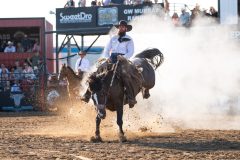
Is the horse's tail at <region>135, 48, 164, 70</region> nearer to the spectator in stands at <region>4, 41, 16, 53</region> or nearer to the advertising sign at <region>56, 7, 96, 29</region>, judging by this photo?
the advertising sign at <region>56, 7, 96, 29</region>

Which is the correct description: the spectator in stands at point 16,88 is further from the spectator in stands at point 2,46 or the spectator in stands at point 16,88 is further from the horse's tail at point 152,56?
the horse's tail at point 152,56

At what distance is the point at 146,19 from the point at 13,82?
7.99 m

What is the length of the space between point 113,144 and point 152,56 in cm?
407

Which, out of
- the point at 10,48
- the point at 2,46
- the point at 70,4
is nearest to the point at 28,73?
the point at 10,48

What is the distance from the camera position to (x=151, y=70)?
14.3 meters

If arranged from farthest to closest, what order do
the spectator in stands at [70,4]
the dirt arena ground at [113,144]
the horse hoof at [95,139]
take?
the spectator in stands at [70,4] → the horse hoof at [95,139] → the dirt arena ground at [113,144]

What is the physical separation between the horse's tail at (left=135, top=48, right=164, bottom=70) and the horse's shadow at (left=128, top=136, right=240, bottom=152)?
285 cm

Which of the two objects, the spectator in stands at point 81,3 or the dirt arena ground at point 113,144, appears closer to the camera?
the dirt arena ground at point 113,144

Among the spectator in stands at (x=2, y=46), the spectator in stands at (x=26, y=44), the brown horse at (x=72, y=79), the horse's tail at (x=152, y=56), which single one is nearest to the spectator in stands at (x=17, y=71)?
the spectator in stands at (x=26, y=44)

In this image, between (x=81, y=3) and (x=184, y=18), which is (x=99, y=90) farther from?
(x=81, y=3)

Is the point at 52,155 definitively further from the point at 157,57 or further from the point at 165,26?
the point at 165,26

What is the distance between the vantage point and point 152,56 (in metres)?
15.1

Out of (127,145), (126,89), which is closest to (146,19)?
(126,89)

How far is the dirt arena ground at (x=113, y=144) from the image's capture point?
32.0ft
